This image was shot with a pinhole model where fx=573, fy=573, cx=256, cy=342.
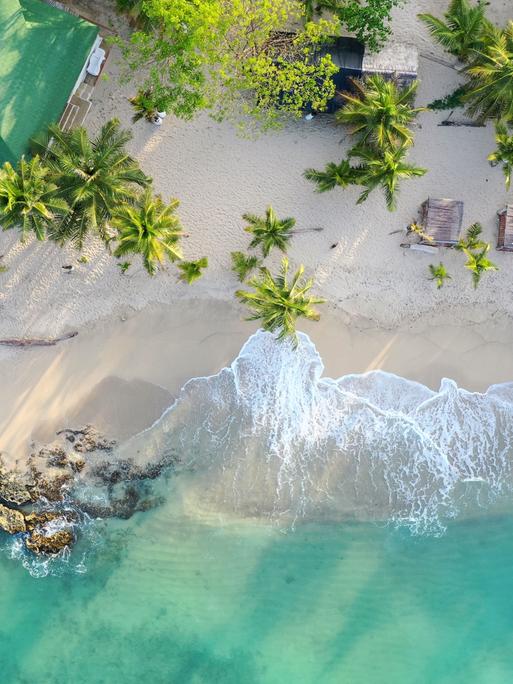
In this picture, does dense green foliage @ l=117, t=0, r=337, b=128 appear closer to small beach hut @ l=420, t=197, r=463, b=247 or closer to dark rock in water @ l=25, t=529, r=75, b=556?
small beach hut @ l=420, t=197, r=463, b=247

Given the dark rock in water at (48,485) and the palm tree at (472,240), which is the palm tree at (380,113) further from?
the dark rock in water at (48,485)

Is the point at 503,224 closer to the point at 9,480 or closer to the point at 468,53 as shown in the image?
the point at 468,53

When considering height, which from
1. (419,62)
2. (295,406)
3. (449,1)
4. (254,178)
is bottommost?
(295,406)

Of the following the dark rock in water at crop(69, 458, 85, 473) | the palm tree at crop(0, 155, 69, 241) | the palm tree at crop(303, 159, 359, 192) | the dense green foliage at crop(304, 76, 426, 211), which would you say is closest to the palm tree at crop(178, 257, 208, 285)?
the palm tree at crop(303, 159, 359, 192)

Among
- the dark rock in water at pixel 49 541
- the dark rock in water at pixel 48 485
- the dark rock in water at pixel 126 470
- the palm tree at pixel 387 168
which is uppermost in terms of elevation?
the palm tree at pixel 387 168

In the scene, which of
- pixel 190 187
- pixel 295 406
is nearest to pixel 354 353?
pixel 295 406

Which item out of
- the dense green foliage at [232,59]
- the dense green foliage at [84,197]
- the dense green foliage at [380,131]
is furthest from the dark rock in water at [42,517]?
the dense green foliage at [380,131]

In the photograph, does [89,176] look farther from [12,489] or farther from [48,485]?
[12,489]
